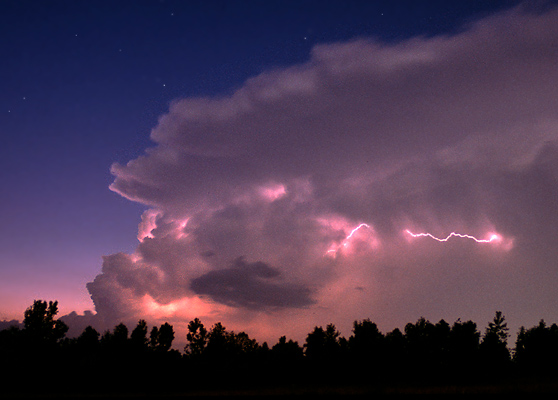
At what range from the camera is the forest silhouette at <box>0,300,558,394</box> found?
59.7m

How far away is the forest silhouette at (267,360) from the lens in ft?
196

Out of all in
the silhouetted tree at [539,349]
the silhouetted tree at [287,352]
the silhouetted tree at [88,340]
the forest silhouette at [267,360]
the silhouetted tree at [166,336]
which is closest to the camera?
the forest silhouette at [267,360]

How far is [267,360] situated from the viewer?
242 feet

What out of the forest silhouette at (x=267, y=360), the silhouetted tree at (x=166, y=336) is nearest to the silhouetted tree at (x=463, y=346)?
the forest silhouette at (x=267, y=360)

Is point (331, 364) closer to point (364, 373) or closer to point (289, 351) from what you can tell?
point (364, 373)

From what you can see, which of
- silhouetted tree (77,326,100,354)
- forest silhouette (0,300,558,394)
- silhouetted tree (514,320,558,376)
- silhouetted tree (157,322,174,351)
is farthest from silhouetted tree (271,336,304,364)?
silhouetted tree (514,320,558,376)

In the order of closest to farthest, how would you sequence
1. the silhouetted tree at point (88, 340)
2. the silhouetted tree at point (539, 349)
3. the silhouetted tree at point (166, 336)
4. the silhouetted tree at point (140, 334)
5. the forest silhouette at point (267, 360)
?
the forest silhouette at point (267, 360) → the silhouetted tree at point (88, 340) → the silhouetted tree at point (539, 349) → the silhouetted tree at point (140, 334) → the silhouetted tree at point (166, 336)

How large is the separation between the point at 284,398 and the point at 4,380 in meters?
60.3

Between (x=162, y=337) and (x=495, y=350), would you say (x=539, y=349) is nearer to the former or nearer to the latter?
(x=495, y=350)

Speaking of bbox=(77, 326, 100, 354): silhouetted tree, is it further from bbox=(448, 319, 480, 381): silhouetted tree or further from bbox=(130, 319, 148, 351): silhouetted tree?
bbox=(448, 319, 480, 381): silhouetted tree

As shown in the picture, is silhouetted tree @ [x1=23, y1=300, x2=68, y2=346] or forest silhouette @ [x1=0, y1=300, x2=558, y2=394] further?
silhouetted tree @ [x1=23, y1=300, x2=68, y2=346]

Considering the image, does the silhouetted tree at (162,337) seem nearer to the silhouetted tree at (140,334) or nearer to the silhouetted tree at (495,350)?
the silhouetted tree at (140,334)

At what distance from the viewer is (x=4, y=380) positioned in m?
A: 60.9

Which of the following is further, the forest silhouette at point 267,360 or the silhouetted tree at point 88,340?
the silhouetted tree at point 88,340
